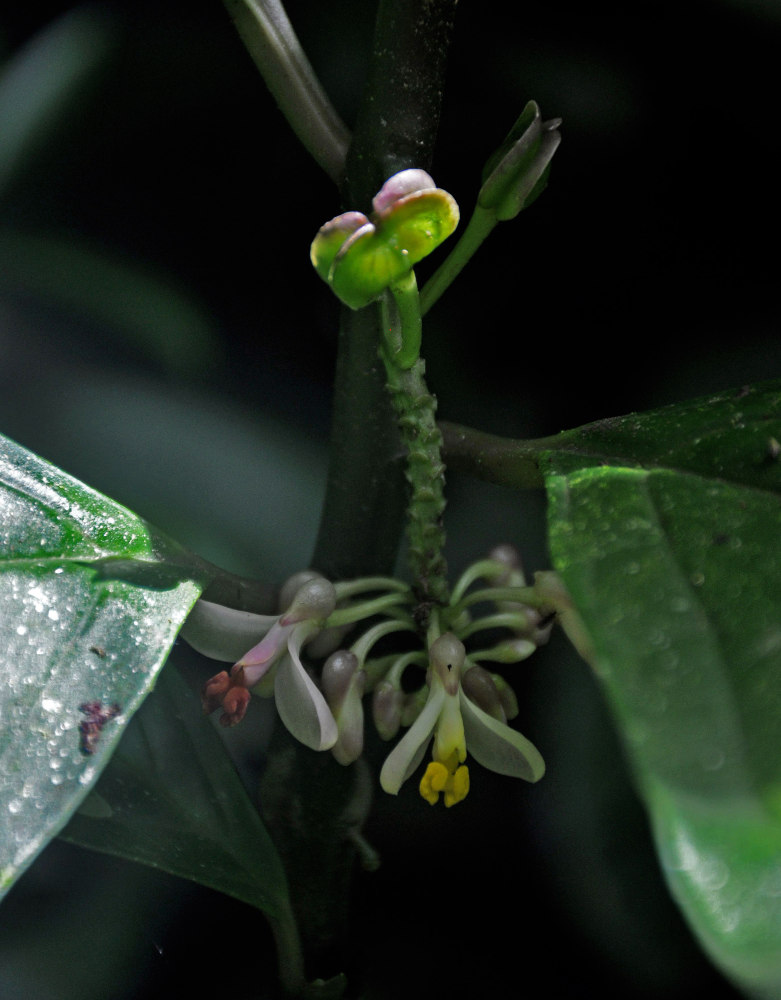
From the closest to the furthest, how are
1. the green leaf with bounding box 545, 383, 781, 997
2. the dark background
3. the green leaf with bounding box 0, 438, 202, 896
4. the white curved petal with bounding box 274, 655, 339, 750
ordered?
the green leaf with bounding box 545, 383, 781, 997 < the green leaf with bounding box 0, 438, 202, 896 < the white curved petal with bounding box 274, 655, 339, 750 < the dark background

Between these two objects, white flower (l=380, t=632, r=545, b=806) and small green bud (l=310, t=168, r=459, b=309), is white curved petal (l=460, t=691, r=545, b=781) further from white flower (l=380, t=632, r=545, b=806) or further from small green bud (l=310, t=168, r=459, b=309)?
small green bud (l=310, t=168, r=459, b=309)

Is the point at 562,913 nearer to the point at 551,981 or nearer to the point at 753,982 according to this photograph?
the point at 551,981

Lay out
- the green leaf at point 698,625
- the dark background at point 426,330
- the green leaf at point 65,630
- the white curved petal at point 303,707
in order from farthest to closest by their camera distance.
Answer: the dark background at point 426,330 → the white curved petal at point 303,707 → the green leaf at point 65,630 → the green leaf at point 698,625

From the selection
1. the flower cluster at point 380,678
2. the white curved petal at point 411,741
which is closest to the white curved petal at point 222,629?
the flower cluster at point 380,678

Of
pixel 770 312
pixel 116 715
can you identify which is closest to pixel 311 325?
pixel 770 312

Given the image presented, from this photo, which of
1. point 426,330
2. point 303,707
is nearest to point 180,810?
point 303,707

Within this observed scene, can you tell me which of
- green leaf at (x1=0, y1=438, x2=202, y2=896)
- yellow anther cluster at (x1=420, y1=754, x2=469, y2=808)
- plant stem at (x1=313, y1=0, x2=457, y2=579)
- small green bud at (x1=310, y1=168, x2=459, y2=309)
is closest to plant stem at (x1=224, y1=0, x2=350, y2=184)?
plant stem at (x1=313, y1=0, x2=457, y2=579)

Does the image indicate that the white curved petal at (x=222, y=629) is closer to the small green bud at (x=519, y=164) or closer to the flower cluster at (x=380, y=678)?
the flower cluster at (x=380, y=678)
